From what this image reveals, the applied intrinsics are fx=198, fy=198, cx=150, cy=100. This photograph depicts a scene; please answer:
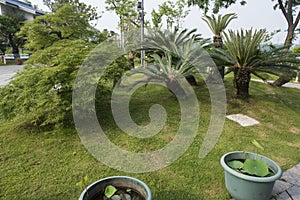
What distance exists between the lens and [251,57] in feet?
12.3

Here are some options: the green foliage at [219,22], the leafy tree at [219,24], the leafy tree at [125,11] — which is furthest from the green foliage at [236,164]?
the leafy tree at [125,11]

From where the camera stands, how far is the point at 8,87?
286 centimetres

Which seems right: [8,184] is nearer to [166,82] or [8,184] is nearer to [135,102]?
[135,102]

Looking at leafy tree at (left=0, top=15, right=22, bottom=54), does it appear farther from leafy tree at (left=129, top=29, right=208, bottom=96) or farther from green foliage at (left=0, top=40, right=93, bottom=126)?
green foliage at (left=0, top=40, right=93, bottom=126)

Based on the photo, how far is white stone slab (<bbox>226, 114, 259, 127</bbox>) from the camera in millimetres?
3281

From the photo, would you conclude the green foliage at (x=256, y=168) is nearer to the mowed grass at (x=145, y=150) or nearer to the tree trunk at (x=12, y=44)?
the mowed grass at (x=145, y=150)

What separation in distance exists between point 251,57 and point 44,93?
3.58 meters

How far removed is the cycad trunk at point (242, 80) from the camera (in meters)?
3.95

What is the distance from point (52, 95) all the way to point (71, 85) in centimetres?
28

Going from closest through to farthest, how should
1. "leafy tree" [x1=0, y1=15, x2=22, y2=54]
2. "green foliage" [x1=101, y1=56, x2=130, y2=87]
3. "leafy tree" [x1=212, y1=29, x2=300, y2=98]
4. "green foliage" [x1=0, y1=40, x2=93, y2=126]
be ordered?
"green foliage" [x1=0, y1=40, x2=93, y2=126]
"green foliage" [x1=101, y1=56, x2=130, y2=87]
"leafy tree" [x1=212, y1=29, x2=300, y2=98]
"leafy tree" [x1=0, y1=15, x2=22, y2=54]

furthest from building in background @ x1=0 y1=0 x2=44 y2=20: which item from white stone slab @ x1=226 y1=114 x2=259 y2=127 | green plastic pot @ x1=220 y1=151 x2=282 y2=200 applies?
green plastic pot @ x1=220 y1=151 x2=282 y2=200

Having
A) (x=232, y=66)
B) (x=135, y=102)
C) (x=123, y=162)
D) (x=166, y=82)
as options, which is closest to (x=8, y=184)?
(x=123, y=162)

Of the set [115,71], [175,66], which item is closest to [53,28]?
[115,71]

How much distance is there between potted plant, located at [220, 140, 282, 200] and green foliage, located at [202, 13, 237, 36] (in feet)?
15.3
